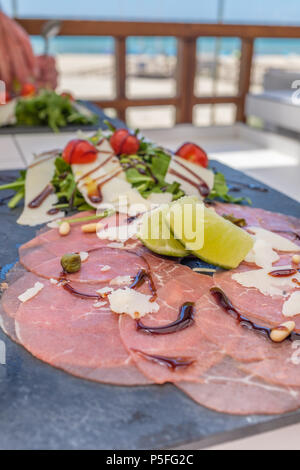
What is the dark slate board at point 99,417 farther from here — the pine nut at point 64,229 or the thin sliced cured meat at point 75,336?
the pine nut at point 64,229

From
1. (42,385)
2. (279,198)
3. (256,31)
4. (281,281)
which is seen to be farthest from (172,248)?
(256,31)

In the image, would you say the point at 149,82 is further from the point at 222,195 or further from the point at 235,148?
the point at 222,195

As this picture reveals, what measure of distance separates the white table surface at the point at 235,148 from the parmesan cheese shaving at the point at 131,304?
1.46 metres

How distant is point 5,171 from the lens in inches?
97.7

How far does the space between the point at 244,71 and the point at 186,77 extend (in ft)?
2.23

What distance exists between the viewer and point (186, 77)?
4.78 metres

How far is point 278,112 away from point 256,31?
1546 mm

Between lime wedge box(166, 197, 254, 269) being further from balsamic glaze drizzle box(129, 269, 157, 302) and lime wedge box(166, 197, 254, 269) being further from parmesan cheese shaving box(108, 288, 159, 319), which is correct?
parmesan cheese shaving box(108, 288, 159, 319)

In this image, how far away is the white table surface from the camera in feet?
9.26

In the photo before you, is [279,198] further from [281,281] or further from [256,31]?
[256,31]

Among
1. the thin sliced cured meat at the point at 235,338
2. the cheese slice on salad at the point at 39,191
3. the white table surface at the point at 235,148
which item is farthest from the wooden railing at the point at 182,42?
the thin sliced cured meat at the point at 235,338

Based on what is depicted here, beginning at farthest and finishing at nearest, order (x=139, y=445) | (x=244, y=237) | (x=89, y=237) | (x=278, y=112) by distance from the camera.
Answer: (x=278, y=112), (x=89, y=237), (x=244, y=237), (x=139, y=445)

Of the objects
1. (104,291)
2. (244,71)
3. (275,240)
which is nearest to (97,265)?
(104,291)

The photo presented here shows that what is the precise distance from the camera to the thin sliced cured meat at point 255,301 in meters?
1.13
